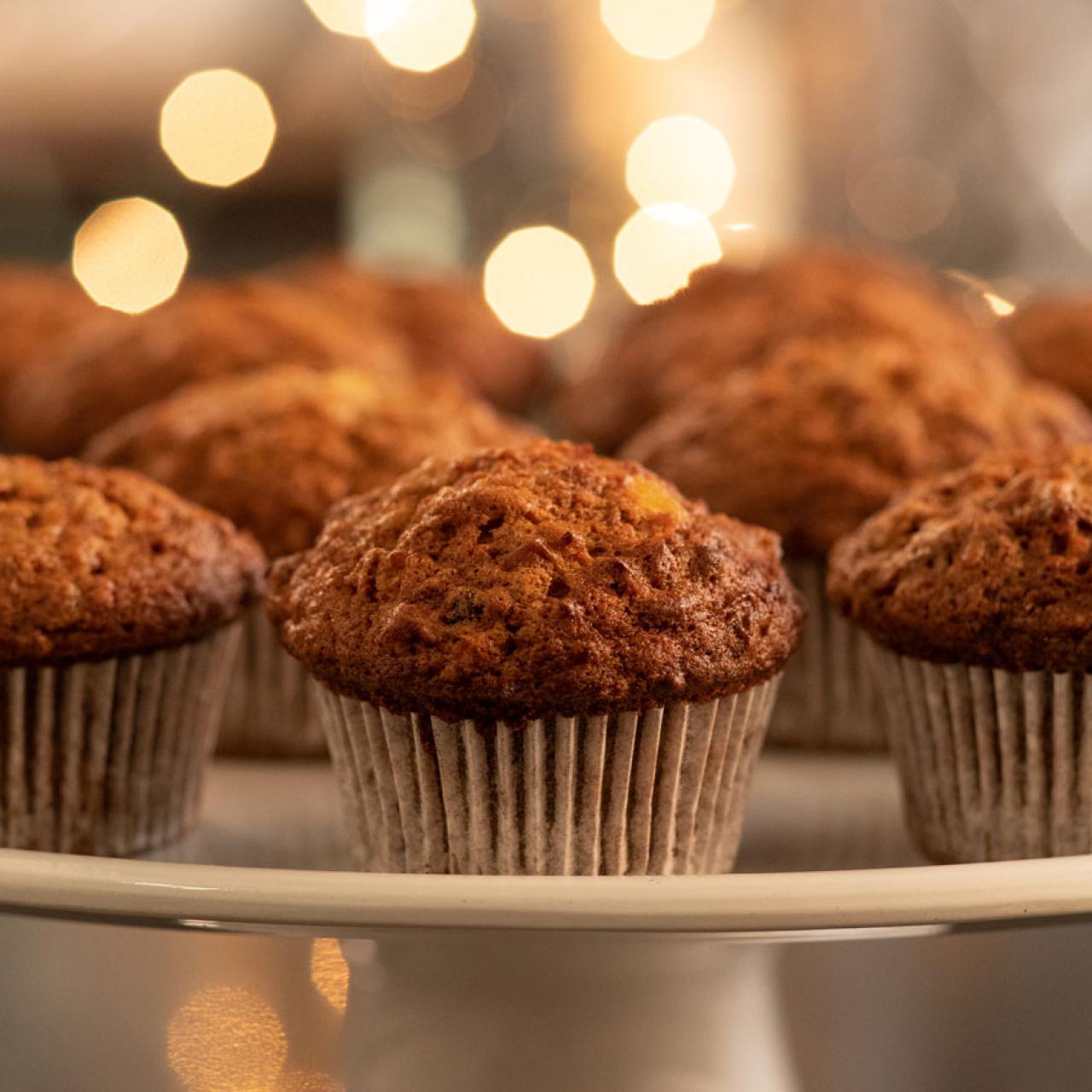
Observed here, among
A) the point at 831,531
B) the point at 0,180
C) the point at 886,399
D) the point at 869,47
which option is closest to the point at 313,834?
the point at 831,531

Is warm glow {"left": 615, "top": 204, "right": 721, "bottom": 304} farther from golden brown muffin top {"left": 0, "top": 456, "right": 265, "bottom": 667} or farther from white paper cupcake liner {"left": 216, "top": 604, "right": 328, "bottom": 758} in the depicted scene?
golden brown muffin top {"left": 0, "top": 456, "right": 265, "bottom": 667}

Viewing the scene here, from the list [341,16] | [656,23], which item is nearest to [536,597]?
[656,23]

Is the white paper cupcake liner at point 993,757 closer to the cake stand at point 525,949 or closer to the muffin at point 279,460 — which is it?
the cake stand at point 525,949

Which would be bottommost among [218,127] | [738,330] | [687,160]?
[738,330]

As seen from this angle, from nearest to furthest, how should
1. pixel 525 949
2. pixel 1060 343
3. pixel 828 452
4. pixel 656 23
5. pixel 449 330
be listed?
pixel 525 949
pixel 828 452
pixel 1060 343
pixel 449 330
pixel 656 23

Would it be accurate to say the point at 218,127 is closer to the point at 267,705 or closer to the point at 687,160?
the point at 687,160

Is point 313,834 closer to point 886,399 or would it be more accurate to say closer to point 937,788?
point 937,788

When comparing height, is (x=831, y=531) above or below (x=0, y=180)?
below
